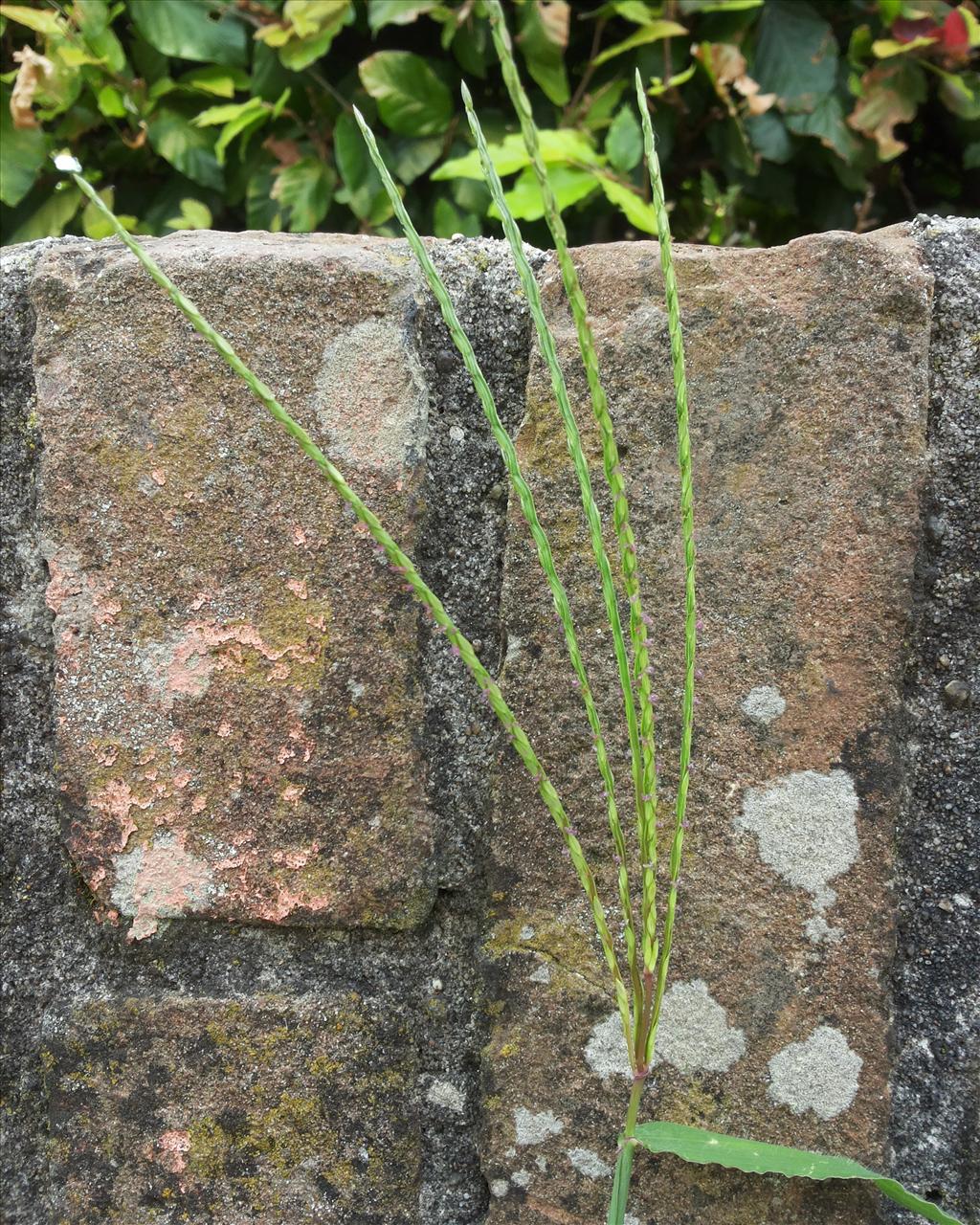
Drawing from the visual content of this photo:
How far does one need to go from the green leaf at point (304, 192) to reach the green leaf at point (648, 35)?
0.35 m

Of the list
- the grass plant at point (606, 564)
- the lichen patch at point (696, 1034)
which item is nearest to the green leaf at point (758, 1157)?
the grass plant at point (606, 564)

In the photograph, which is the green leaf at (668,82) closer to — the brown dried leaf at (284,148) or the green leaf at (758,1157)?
the brown dried leaf at (284,148)

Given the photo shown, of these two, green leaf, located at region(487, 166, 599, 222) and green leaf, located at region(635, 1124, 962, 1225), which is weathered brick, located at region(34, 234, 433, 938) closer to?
green leaf, located at region(635, 1124, 962, 1225)

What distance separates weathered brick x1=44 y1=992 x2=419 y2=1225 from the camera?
2.30 feet

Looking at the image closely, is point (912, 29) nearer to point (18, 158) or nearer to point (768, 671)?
point (768, 671)

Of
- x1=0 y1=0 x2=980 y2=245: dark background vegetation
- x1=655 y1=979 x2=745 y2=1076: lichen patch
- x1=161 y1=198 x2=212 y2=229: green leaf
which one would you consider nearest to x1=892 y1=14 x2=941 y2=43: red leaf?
x1=0 y1=0 x2=980 y2=245: dark background vegetation

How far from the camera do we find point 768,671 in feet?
2.11

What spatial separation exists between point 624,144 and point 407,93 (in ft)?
0.85

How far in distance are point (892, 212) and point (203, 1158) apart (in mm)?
1378

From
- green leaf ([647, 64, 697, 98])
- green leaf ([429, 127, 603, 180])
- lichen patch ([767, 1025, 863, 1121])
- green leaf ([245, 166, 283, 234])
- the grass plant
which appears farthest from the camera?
green leaf ([245, 166, 283, 234])

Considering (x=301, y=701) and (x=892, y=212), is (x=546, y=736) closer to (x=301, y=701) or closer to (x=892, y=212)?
(x=301, y=701)

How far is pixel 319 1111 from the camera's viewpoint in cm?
70

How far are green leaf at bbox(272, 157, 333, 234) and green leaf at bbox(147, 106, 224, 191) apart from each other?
0.09m

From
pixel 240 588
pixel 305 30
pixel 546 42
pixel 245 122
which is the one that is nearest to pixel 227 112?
pixel 245 122
